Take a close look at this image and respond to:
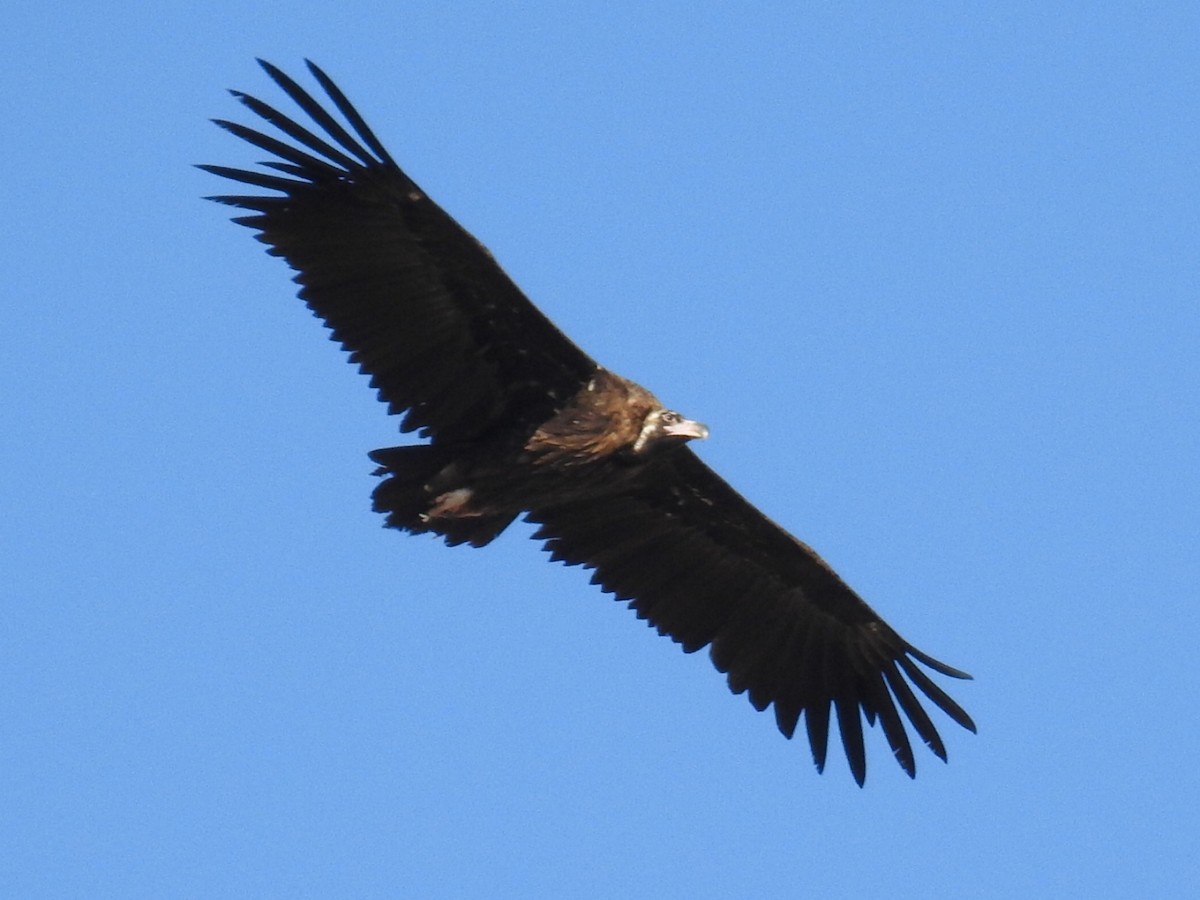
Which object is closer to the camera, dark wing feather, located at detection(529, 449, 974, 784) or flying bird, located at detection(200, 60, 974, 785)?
flying bird, located at detection(200, 60, 974, 785)

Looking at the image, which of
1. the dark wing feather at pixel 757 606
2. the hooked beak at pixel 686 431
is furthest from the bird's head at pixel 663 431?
the dark wing feather at pixel 757 606

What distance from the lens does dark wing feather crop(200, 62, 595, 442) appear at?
40.8 ft

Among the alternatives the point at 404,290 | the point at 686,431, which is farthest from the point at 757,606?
the point at 404,290

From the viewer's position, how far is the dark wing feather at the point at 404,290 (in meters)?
12.4

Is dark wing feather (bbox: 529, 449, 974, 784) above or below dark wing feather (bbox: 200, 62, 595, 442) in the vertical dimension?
above

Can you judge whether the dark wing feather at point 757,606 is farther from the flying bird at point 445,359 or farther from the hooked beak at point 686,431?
the hooked beak at point 686,431

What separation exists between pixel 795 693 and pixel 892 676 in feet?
2.27

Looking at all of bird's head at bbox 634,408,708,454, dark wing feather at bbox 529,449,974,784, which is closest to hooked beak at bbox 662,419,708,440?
bird's head at bbox 634,408,708,454

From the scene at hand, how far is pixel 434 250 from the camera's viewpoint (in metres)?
12.6

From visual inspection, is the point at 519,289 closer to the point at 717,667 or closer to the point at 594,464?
the point at 594,464

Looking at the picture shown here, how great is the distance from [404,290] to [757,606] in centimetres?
379

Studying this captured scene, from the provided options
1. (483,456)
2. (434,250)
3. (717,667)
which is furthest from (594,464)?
(717,667)

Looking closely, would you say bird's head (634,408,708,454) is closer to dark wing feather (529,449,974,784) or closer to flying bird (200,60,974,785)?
flying bird (200,60,974,785)

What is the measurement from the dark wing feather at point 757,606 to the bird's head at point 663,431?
1.42 metres
